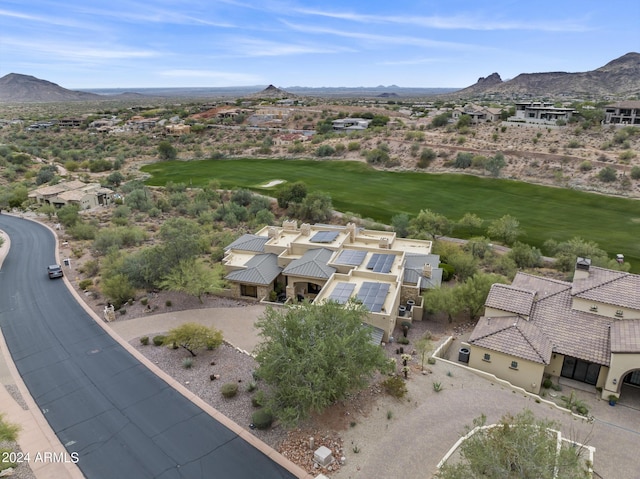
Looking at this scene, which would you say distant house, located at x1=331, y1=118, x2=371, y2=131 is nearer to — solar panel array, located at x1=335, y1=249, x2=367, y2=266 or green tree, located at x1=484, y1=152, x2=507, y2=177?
green tree, located at x1=484, y1=152, x2=507, y2=177

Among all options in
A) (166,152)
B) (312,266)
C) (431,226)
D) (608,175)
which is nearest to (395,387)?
(312,266)

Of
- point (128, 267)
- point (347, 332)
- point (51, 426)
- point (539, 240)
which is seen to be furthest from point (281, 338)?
point (539, 240)

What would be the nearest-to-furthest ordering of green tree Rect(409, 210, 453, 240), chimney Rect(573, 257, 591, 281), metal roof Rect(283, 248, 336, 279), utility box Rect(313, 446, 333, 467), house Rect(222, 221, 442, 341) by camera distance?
utility box Rect(313, 446, 333, 467)
chimney Rect(573, 257, 591, 281)
house Rect(222, 221, 442, 341)
metal roof Rect(283, 248, 336, 279)
green tree Rect(409, 210, 453, 240)

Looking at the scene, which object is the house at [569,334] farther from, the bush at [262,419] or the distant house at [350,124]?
the distant house at [350,124]

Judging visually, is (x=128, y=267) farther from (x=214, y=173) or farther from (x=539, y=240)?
(x=214, y=173)

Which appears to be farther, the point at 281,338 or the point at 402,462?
the point at 281,338

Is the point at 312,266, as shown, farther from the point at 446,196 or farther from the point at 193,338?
the point at 446,196

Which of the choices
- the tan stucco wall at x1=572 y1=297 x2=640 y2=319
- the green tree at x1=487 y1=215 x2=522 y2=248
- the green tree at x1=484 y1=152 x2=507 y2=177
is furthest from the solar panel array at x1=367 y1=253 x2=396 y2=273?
the green tree at x1=484 y1=152 x2=507 y2=177
